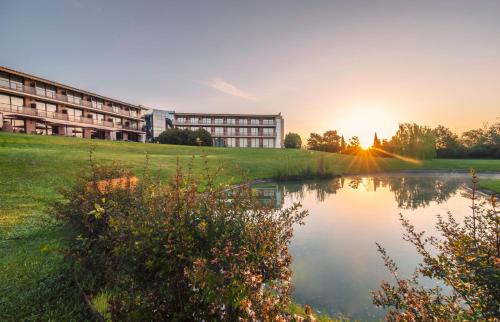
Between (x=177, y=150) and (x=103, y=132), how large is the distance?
23385 mm

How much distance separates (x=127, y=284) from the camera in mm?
2805

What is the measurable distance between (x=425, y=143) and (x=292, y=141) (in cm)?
4491

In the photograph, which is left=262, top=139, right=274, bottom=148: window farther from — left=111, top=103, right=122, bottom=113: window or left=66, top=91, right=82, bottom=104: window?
left=66, top=91, right=82, bottom=104: window

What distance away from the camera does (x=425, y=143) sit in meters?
43.5

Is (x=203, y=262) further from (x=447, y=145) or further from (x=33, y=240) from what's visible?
(x=447, y=145)

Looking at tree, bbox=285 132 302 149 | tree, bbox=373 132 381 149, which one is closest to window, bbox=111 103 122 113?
tree, bbox=285 132 302 149

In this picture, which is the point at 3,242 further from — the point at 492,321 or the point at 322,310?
the point at 492,321

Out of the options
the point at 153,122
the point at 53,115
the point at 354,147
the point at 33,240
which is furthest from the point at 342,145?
the point at 33,240

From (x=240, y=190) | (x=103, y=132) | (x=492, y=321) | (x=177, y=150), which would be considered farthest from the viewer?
(x=103, y=132)

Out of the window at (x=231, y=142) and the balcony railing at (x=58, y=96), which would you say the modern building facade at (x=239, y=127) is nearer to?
the window at (x=231, y=142)

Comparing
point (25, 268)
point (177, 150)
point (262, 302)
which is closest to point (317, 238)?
point (262, 302)

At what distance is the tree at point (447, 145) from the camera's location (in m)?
64.2

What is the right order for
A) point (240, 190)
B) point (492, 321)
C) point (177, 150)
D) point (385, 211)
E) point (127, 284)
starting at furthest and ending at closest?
point (177, 150)
point (385, 211)
point (240, 190)
point (127, 284)
point (492, 321)

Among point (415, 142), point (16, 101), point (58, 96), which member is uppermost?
point (58, 96)
